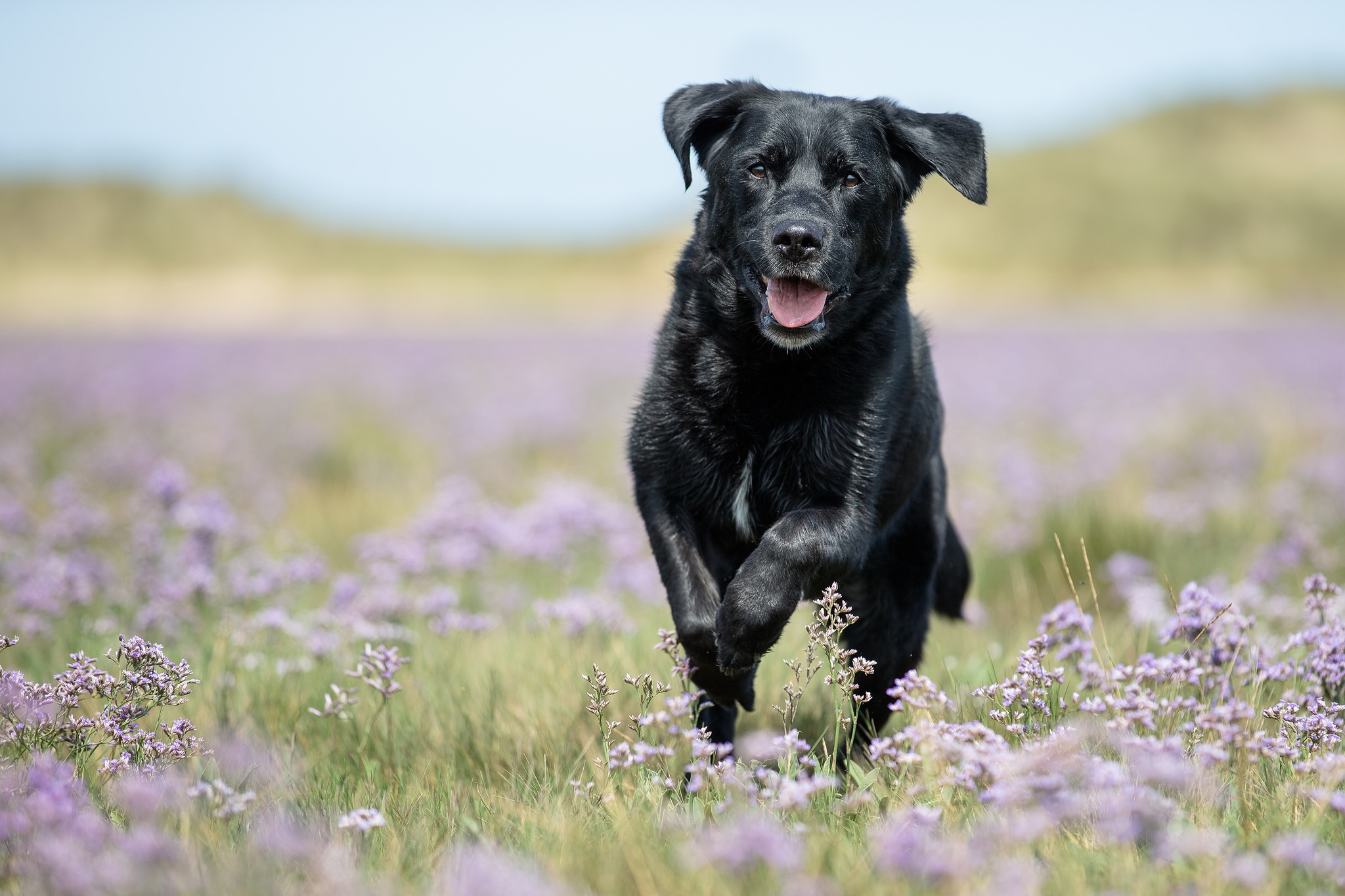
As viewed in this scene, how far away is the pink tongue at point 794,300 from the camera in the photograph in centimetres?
279

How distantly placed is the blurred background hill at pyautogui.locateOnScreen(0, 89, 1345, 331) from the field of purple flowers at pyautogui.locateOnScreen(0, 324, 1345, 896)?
31.2 metres

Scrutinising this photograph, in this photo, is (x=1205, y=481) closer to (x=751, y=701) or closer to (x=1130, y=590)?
(x=1130, y=590)

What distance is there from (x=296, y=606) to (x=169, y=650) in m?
0.81

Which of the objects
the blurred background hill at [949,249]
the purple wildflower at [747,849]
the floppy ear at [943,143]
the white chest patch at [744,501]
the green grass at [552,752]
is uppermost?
the blurred background hill at [949,249]

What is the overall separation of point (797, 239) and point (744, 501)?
0.67 metres

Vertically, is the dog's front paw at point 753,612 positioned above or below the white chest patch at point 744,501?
below

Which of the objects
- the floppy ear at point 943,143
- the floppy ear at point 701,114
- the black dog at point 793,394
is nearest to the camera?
the black dog at point 793,394

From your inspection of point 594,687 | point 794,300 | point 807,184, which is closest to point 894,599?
point 794,300

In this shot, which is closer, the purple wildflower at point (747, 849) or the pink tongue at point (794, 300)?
the purple wildflower at point (747, 849)

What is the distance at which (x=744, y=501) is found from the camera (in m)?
2.78

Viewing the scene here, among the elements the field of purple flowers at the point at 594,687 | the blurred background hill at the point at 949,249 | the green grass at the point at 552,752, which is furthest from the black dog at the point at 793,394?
the blurred background hill at the point at 949,249

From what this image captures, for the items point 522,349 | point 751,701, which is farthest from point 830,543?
point 522,349

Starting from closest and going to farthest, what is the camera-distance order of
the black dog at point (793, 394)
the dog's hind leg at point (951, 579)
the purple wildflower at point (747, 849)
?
1. the purple wildflower at point (747, 849)
2. the black dog at point (793, 394)
3. the dog's hind leg at point (951, 579)

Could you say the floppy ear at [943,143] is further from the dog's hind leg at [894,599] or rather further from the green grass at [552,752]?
the green grass at [552,752]
